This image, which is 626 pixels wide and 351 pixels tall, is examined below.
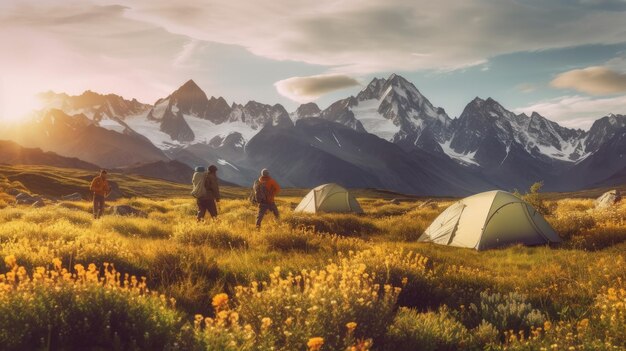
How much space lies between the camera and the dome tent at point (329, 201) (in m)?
31.0

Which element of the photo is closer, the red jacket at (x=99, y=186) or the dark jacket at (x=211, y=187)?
the dark jacket at (x=211, y=187)

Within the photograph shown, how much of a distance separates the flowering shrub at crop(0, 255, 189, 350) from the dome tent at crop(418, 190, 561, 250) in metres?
13.4

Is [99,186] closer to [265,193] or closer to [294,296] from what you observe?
[265,193]

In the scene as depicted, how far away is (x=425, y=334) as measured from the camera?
633 cm

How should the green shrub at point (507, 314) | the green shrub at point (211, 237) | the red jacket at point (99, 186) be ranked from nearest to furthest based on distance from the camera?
the green shrub at point (507, 314) → the green shrub at point (211, 237) → the red jacket at point (99, 186)

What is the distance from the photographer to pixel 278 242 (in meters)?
13.5

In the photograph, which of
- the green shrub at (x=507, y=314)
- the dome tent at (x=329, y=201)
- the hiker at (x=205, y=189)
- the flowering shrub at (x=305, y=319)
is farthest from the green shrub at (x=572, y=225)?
the flowering shrub at (x=305, y=319)

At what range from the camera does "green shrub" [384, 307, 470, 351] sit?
6078mm

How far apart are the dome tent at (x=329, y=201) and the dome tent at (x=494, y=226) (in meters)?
13.2

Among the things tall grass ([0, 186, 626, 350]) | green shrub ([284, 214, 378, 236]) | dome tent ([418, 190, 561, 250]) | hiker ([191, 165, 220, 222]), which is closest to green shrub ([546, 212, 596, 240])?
tall grass ([0, 186, 626, 350])

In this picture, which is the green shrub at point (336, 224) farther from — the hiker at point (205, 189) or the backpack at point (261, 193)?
the hiker at point (205, 189)

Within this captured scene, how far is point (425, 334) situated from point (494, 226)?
11885mm

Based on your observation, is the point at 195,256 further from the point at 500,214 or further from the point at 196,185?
the point at 500,214

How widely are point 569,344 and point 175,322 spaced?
5.08m
